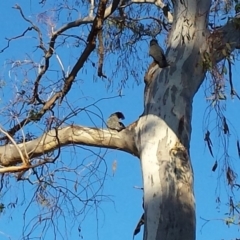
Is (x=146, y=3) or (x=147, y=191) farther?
(x=146, y=3)

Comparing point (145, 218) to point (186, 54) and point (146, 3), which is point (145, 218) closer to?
point (186, 54)

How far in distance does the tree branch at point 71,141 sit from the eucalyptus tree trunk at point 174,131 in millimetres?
143

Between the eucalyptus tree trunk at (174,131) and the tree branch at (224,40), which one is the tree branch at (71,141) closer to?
the eucalyptus tree trunk at (174,131)

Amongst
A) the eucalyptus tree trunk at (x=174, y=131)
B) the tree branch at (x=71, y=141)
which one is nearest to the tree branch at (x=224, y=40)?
the eucalyptus tree trunk at (x=174, y=131)

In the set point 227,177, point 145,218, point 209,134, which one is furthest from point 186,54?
point 145,218

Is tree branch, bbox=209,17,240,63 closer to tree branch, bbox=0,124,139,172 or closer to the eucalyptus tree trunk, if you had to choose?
the eucalyptus tree trunk

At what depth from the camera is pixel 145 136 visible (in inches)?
142

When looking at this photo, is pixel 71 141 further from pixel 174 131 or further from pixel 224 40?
pixel 224 40

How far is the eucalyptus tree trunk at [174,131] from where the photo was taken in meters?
3.27

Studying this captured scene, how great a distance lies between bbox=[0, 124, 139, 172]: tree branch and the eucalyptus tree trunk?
0.47 feet

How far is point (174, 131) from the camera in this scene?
355 centimetres

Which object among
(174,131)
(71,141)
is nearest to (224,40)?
(174,131)

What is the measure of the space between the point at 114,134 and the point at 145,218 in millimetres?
667

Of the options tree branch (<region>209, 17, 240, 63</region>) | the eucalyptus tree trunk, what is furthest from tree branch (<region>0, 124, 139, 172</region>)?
tree branch (<region>209, 17, 240, 63</region>)
